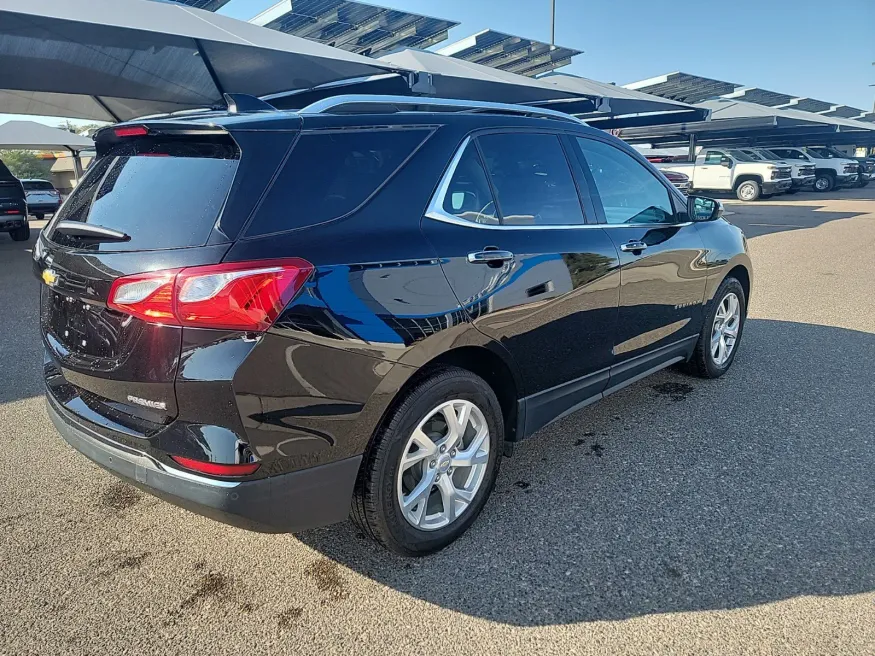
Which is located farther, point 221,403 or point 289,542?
point 289,542

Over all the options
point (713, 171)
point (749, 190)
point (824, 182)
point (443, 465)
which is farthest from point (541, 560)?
point (824, 182)

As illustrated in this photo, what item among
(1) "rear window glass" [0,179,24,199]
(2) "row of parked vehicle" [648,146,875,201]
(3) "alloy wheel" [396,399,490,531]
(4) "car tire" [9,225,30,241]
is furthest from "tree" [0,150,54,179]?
(3) "alloy wheel" [396,399,490,531]

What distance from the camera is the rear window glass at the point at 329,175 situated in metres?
2.07

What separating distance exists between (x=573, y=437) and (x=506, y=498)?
32.5 inches

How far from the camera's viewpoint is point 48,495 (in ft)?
Answer: 10.1

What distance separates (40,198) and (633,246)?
30074 mm

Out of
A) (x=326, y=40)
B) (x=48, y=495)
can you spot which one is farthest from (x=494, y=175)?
(x=326, y=40)

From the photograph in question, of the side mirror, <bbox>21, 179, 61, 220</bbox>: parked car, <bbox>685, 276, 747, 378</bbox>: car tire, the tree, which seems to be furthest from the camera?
the tree

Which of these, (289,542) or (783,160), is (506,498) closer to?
(289,542)

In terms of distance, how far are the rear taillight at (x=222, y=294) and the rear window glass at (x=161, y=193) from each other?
126mm

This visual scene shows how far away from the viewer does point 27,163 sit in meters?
58.4

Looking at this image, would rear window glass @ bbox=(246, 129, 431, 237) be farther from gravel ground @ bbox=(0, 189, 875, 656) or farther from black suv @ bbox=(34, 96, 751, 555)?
gravel ground @ bbox=(0, 189, 875, 656)

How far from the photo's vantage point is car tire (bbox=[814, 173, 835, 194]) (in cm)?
→ 2848

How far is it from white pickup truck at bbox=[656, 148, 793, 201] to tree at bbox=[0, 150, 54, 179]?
2120 inches
